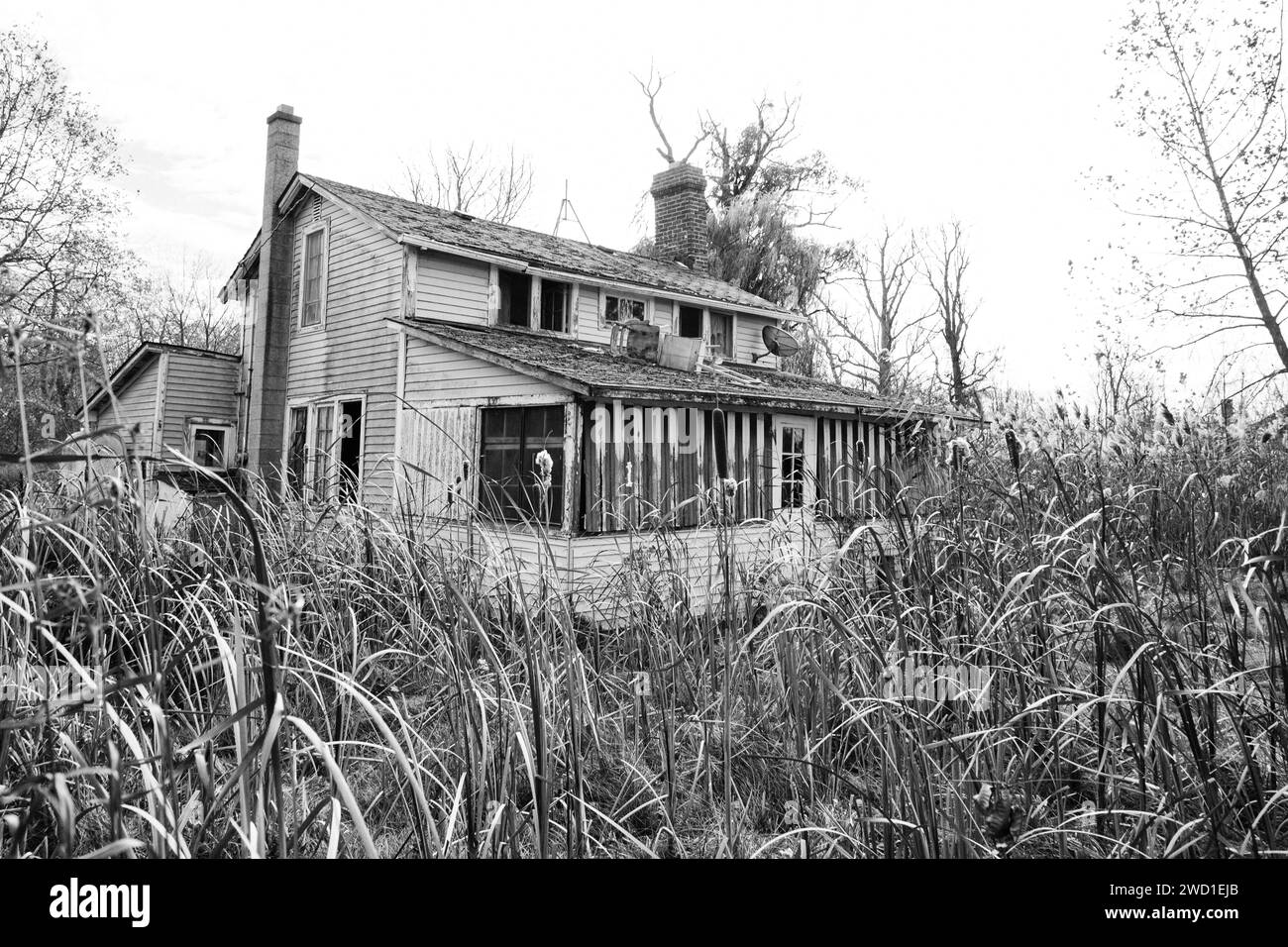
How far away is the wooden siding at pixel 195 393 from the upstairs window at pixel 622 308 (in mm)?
7429

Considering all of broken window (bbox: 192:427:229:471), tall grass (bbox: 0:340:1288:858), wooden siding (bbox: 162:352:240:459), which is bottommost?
tall grass (bbox: 0:340:1288:858)

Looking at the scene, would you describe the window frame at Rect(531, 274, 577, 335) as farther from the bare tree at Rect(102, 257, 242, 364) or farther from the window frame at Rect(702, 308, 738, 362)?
the bare tree at Rect(102, 257, 242, 364)

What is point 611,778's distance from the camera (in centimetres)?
297

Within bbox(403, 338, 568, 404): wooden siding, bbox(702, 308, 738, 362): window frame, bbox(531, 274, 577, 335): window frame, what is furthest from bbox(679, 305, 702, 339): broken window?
bbox(403, 338, 568, 404): wooden siding

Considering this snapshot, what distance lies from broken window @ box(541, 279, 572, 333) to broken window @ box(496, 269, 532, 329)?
377 millimetres

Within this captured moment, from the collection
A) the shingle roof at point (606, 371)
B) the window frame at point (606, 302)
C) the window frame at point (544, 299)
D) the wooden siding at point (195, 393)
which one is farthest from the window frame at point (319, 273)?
the window frame at point (606, 302)

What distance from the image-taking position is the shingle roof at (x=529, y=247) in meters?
13.4

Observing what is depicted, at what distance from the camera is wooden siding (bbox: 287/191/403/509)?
1297cm

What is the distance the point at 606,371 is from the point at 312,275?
8022 mm

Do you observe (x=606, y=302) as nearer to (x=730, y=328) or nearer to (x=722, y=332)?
(x=722, y=332)

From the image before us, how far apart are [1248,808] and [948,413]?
202 centimetres

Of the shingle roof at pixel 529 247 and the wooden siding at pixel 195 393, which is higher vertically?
the shingle roof at pixel 529 247

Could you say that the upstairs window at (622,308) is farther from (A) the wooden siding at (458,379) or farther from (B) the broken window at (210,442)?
(B) the broken window at (210,442)
